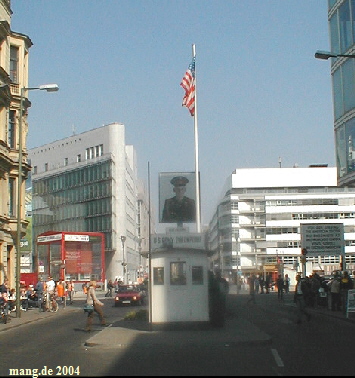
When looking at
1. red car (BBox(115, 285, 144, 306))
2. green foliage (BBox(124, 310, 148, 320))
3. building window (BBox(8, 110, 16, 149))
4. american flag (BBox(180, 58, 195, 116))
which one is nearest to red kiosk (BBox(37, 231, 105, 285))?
red car (BBox(115, 285, 144, 306))

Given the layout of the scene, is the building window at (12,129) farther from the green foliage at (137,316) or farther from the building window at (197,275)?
the building window at (197,275)

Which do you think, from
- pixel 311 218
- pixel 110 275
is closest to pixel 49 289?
pixel 110 275

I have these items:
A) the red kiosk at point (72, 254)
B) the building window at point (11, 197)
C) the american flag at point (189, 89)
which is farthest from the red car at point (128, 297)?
the red kiosk at point (72, 254)

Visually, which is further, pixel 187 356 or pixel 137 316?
pixel 137 316

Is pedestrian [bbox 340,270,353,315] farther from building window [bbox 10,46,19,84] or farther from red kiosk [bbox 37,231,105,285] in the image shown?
red kiosk [bbox 37,231,105,285]

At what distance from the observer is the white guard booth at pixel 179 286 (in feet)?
71.6

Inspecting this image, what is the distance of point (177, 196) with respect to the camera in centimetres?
2109

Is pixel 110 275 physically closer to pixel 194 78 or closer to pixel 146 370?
pixel 194 78

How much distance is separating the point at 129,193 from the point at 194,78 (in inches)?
3851

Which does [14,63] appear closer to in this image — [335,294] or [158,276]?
[335,294]

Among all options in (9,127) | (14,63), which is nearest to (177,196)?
(9,127)

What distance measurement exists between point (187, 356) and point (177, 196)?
6860 millimetres

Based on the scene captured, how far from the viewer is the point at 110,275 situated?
109m

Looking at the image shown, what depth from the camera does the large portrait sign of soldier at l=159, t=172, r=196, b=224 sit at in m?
21.0
